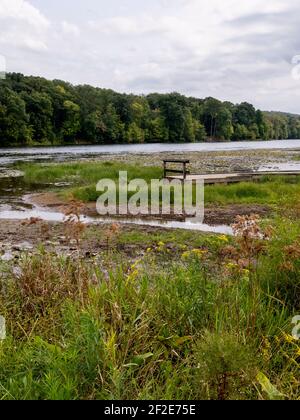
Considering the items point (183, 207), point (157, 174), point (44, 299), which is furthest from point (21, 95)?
point (44, 299)

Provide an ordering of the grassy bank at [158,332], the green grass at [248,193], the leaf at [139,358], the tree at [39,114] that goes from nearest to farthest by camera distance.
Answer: the grassy bank at [158,332], the leaf at [139,358], the green grass at [248,193], the tree at [39,114]

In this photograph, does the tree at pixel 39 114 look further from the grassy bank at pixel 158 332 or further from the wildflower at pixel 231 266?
the wildflower at pixel 231 266

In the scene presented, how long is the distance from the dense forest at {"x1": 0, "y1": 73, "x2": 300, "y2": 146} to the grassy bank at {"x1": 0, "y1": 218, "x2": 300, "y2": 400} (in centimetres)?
8331

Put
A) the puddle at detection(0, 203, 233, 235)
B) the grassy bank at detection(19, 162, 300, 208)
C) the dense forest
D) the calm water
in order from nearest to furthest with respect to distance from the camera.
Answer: the puddle at detection(0, 203, 233, 235)
the grassy bank at detection(19, 162, 300, 208)
the calm water
the dense forest

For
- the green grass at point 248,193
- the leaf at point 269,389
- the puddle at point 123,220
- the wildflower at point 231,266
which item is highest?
the wildflower at point 231,266

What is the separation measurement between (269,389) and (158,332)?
4.13ft

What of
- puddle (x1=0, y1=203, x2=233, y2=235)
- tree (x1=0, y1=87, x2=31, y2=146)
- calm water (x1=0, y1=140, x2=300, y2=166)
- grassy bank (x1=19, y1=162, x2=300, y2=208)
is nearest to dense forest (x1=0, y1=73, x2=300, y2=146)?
tree (x1=0, y1=87, x2=31, y2=146)

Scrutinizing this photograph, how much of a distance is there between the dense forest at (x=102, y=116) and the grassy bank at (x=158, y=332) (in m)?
83.3

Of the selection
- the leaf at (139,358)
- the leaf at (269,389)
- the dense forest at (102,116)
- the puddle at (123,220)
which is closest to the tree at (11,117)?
the dense forest at (102,116)

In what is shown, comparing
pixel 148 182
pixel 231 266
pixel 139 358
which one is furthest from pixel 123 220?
pixel 139 358

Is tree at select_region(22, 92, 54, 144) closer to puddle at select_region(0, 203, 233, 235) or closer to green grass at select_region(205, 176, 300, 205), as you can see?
green grass at select_region(205, 176, 300, 205)

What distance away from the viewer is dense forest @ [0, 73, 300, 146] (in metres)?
90.8

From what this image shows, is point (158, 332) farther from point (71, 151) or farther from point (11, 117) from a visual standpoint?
point (11, 117)

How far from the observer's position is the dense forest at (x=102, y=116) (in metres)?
90.8
